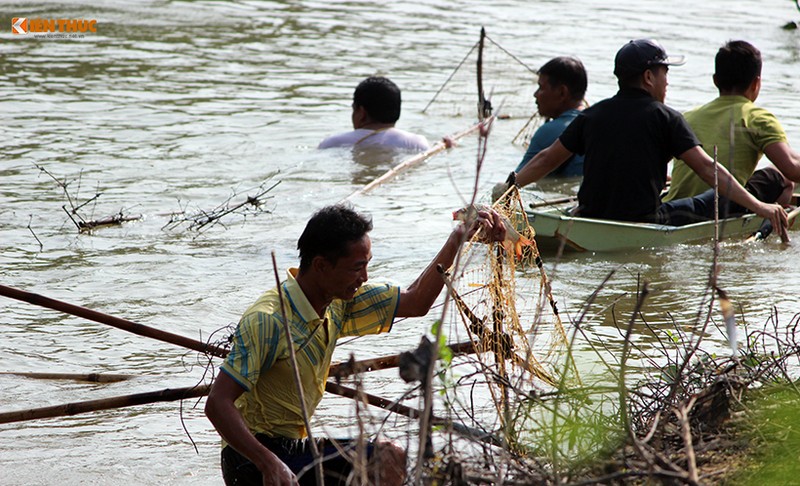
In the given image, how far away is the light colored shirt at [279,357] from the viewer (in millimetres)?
3686

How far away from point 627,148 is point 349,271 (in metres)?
3.72

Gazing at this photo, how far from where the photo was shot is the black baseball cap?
22.6ft

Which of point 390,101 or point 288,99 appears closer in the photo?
point 390,101

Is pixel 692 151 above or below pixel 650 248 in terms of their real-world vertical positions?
above

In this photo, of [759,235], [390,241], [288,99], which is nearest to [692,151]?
[759,235]

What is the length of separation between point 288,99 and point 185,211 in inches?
202

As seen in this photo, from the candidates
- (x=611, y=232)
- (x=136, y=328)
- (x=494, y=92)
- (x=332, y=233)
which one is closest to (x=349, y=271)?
(x=332, y=233)

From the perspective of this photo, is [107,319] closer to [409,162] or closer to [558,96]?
[558,96]

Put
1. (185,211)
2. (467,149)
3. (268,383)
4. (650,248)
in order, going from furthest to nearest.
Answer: (467,149) < (185,211) < (650,248) < (268,383)

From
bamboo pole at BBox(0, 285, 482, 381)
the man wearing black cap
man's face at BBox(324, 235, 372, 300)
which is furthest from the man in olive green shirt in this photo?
man's face at BBox(324, 235, 372, 300)

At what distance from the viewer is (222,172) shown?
1088 cm

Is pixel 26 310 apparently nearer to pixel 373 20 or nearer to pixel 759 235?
pixel 759 235

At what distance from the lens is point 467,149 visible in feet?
39.1

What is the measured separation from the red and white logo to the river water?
43 centimetres
